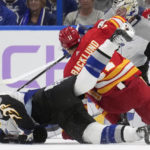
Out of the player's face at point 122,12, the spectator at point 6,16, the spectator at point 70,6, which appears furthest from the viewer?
the spectator at point 70,6

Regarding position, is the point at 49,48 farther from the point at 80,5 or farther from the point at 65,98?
the point at 65,98

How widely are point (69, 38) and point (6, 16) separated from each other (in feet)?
6.14

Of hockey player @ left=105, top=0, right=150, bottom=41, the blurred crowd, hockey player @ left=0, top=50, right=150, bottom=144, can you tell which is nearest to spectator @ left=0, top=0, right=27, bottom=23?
the blurred crowd

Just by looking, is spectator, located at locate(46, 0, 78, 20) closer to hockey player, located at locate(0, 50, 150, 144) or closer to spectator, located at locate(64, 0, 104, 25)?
spectator, located at locate(64, 0, 104, 25)

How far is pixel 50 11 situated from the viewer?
6.64m

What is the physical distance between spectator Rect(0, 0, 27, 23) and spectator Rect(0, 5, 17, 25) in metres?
0.13

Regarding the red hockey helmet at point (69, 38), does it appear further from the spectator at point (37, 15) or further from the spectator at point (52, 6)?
the spectator at point (52, 6)

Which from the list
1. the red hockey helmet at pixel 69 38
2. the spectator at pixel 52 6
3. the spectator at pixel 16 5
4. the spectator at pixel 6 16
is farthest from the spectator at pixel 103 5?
the red hockey helmet at pixel 69 38

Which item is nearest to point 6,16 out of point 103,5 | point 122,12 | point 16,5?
point 16,5

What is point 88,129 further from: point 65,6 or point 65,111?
point 65,6

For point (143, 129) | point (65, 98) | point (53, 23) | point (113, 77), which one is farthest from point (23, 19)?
point (143, 129)

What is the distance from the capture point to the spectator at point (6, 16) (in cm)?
646

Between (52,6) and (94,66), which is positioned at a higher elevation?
(94,66)
